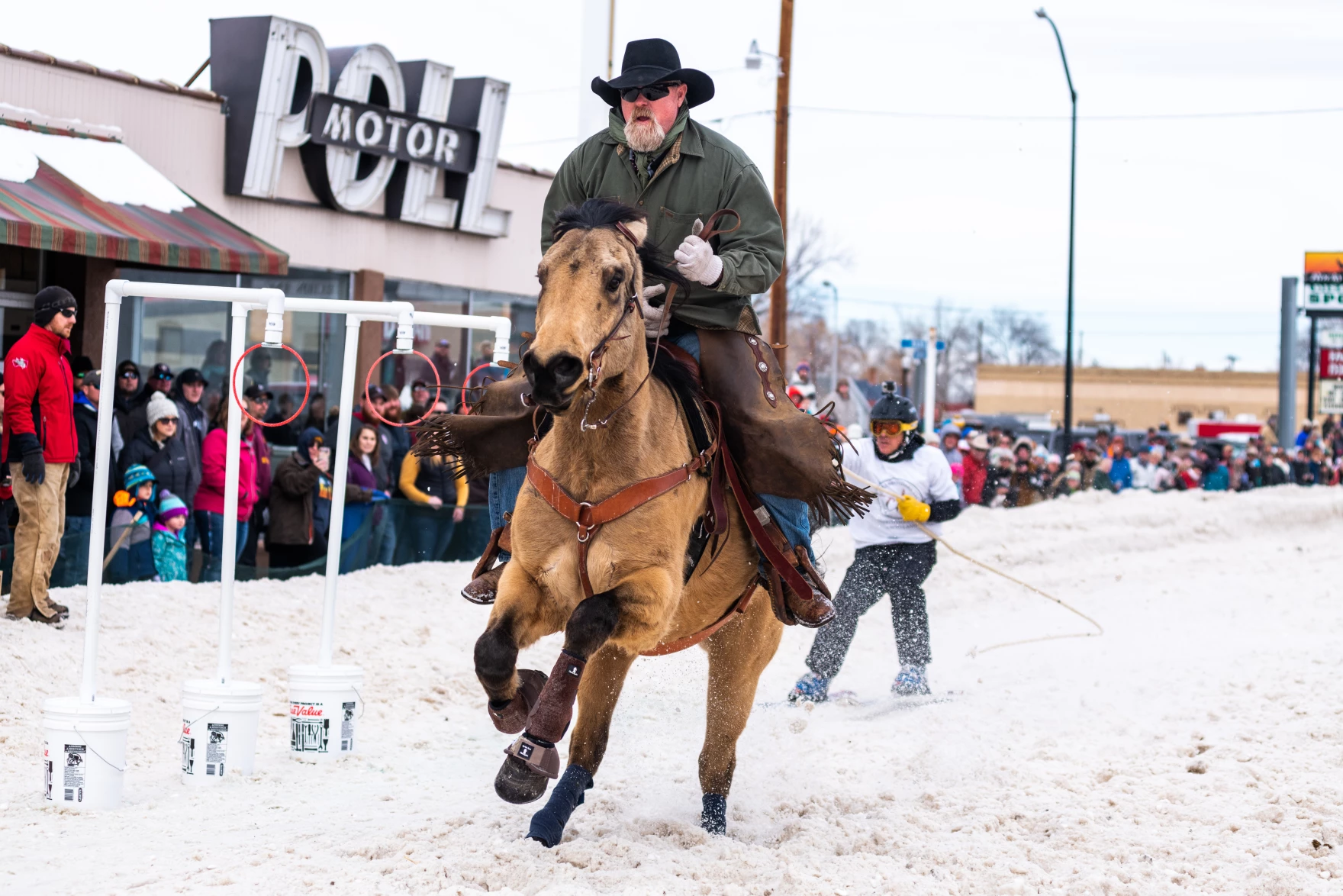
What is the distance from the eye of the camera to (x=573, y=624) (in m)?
4.46

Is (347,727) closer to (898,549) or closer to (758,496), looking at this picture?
(758,496)

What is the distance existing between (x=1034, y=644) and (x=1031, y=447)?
956 cm

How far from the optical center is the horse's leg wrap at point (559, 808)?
17.0 feet

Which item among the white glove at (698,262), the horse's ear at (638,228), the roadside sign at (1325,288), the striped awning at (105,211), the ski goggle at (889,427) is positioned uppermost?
the roadside sign at (1325,288)

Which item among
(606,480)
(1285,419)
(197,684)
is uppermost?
(1285,419)

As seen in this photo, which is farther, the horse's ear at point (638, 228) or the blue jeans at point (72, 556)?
the blue jeans at point (72, 556)

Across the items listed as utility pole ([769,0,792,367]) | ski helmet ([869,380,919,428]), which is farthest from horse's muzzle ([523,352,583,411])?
utility pole ([769,0,792,367])

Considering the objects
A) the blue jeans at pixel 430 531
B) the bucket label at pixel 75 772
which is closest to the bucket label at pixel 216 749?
the bucket label at pixel 75 772

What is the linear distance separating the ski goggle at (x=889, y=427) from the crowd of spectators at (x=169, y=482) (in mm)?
3072

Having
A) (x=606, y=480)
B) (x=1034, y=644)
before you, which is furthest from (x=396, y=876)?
(x=1034, y=644)

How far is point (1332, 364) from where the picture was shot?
142ft

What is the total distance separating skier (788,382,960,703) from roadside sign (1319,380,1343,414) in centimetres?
3655

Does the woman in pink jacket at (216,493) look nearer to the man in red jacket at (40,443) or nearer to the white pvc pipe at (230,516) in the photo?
the man in red jacket at (40,443)

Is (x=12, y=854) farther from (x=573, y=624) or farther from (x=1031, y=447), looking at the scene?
(x=1031, y=447)
